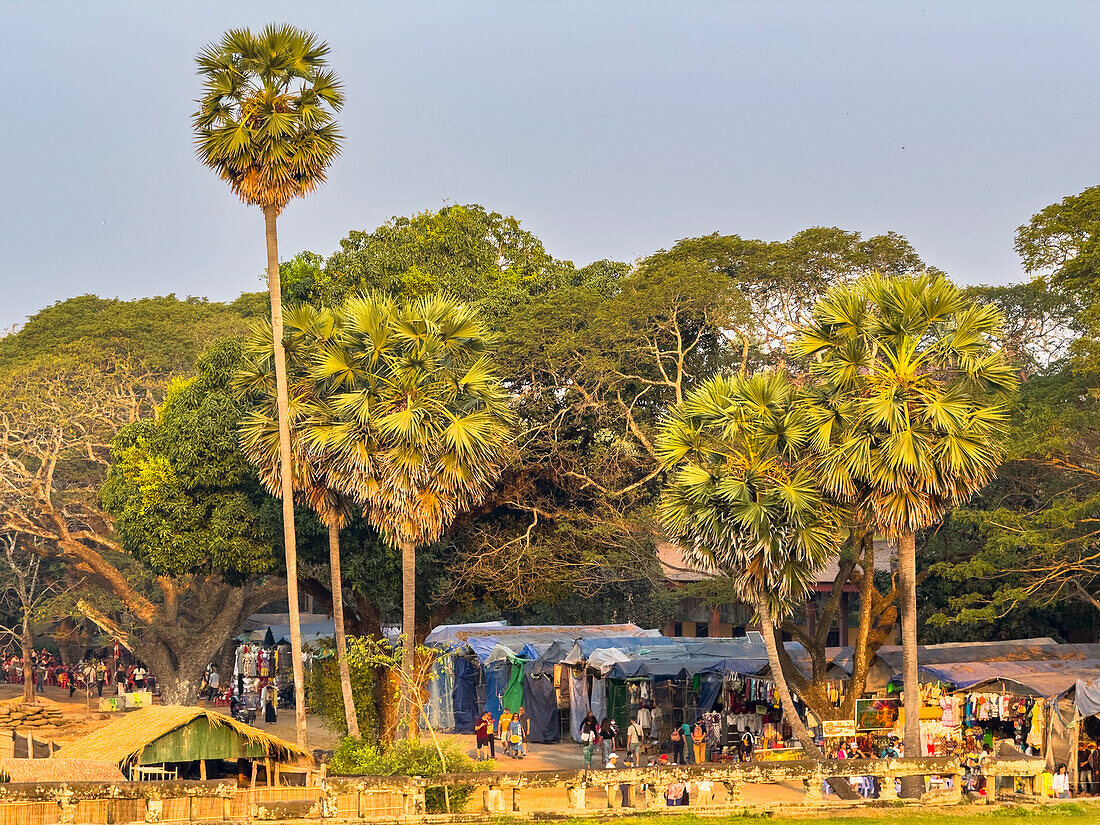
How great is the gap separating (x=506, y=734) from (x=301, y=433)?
10.7 meters

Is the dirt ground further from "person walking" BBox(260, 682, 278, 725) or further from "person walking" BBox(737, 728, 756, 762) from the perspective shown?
"person walking" BBox(737, 728, 756, 762)

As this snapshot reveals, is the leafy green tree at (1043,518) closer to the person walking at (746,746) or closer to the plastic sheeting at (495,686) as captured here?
the person walking at (746,746)

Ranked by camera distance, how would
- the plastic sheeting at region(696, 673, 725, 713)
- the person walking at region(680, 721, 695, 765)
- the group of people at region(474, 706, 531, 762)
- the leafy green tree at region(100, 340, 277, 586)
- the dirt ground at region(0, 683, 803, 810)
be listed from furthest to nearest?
the leafy green tree at region(100, 340, 277, 586) < the group of people at region(474, 706, 531, 762) < the plastic sheeting at region(696, 673, 725, 713) < the person walking at region(680, 721, 695, 765) < the dirt ground at region(0, 683, 803, 810)

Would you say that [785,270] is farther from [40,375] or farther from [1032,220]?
[40,375]

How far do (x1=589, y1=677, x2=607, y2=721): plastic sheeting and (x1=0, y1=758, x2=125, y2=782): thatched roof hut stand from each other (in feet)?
48.3

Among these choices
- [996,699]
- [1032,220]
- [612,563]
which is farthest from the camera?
[612,563]

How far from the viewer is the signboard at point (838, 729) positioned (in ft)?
76.4

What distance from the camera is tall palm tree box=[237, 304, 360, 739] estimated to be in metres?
27.6

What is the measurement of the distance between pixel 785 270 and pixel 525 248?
45.8 feet

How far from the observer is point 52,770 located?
2012 cm

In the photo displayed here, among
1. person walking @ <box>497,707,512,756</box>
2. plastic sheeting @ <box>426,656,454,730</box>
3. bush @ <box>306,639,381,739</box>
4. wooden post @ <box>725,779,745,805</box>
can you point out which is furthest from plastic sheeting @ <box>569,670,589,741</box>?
wooden post @ <box>725,779,745,805</box>

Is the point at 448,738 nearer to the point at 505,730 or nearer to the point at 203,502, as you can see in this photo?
the point at 505,730

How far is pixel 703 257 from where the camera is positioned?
33.4 metres

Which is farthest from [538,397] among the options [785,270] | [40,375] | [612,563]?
[40,375]
